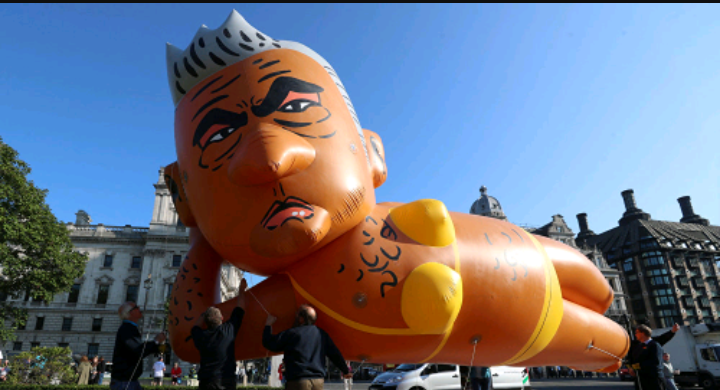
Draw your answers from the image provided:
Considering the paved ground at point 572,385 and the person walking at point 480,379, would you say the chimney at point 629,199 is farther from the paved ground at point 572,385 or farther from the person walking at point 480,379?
the person walking at point 480,379

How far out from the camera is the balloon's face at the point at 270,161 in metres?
3.73

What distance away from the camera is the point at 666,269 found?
2379 inches

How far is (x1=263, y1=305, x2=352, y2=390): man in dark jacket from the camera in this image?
12.4ft

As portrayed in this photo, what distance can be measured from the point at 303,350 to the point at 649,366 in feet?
16.8

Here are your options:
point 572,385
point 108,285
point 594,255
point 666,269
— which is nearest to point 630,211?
point 666,269

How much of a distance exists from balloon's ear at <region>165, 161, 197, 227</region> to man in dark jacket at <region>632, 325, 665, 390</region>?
21.1ft

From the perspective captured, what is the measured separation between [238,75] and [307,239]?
6.28 ft

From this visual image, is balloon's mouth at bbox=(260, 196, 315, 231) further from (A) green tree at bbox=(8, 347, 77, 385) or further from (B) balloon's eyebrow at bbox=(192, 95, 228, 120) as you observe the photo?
(A) green tree at bbox=(8, 347, 77, 385)

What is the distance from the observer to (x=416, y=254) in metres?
4.19

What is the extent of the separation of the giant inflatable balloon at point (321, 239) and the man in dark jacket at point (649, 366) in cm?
171

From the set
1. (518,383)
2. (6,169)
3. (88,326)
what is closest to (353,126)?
(518,383)

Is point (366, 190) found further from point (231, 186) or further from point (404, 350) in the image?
point (404, 350)

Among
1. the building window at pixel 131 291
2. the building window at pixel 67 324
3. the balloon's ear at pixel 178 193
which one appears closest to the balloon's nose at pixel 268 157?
the balloon's ear at pixel 178 193

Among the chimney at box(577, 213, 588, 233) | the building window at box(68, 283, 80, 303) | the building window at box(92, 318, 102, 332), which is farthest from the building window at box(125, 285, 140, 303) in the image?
the chimney at box(577, 213, 588, 233)
